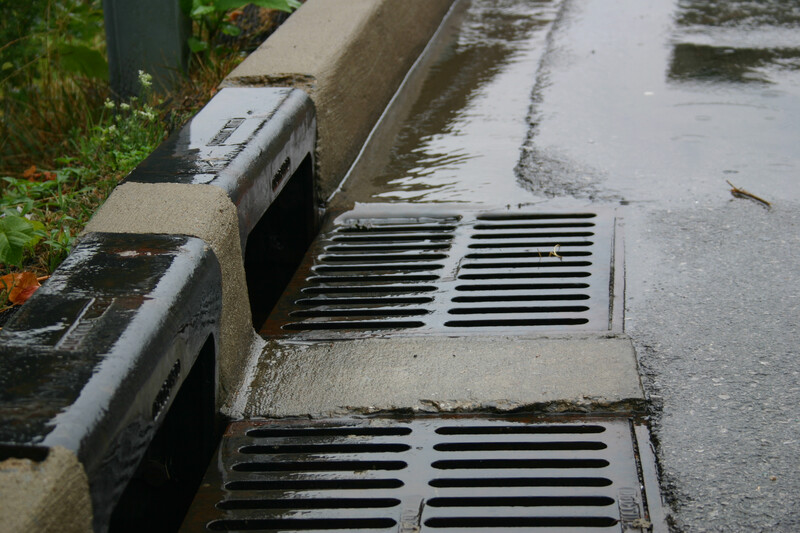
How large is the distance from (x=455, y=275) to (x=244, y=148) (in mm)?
809

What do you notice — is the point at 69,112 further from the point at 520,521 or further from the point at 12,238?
the point at 520,521

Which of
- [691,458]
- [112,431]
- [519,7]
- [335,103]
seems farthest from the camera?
[519,7]

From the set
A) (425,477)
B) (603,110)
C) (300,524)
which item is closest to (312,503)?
(300,524)

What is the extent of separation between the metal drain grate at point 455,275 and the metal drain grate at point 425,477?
0.48 metres

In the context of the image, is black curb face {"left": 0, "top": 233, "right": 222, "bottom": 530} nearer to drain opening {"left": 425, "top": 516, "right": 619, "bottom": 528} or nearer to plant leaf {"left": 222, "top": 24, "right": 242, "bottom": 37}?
drain opening {"left": 425, "top": 516, "right": 619, "bottom": 528}

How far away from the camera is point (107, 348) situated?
178cm

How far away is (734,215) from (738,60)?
181 cm

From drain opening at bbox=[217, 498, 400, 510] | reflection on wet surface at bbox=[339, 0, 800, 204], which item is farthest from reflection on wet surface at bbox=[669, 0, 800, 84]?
drain opening at bbox=[217, 498, 400, 510]

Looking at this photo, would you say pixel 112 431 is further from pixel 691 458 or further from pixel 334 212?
pixel 334 212

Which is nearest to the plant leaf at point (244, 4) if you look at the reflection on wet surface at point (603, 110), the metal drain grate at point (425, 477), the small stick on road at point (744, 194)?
the reflection on wet surface at point (603, 110)

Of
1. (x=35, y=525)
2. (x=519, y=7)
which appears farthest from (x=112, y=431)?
(x=519, y=7)

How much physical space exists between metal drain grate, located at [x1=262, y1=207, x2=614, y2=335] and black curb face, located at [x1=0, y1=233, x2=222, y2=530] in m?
0.61

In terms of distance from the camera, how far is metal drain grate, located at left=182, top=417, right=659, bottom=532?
6.56 feet

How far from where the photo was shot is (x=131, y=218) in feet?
7.72
